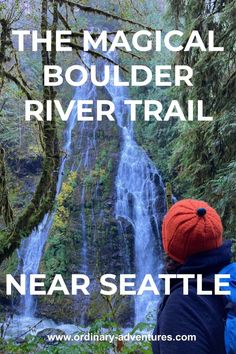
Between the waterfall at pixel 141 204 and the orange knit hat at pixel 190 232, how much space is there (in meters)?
12.9

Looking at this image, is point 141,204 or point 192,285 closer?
point 192,285

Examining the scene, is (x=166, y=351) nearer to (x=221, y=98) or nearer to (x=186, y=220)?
(x=186, y=220)

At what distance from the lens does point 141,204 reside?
16953 mm

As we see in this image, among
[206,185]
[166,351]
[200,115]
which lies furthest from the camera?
→ [200,115]

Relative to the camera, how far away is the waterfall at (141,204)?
1548 cm

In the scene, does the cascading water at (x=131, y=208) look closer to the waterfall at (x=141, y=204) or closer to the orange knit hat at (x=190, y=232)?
the waterfall at (x=141, y=204)

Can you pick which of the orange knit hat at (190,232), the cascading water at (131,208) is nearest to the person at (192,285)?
the orange knit hat at (190,232)

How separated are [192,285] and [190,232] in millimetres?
175

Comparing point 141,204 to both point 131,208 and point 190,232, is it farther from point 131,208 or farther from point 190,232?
point 190,232

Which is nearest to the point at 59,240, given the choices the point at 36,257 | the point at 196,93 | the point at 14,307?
the point at 36,257

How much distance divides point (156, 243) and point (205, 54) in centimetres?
1073

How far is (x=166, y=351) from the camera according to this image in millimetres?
1276

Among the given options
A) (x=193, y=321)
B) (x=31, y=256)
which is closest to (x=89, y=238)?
(x=31, y=256)

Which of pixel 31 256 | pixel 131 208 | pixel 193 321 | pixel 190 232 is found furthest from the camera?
pixel 131 208
